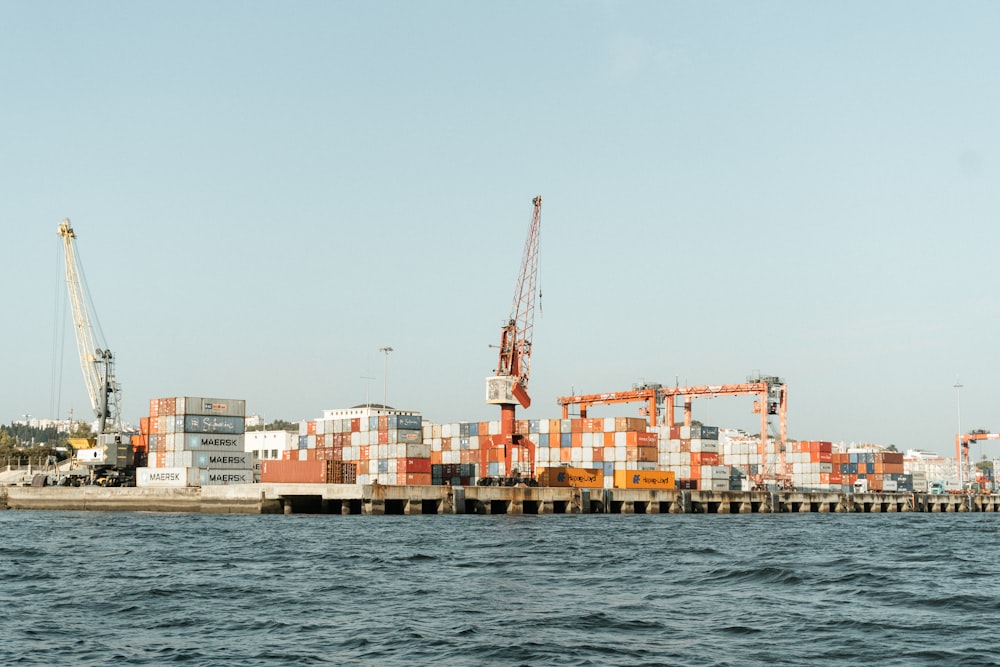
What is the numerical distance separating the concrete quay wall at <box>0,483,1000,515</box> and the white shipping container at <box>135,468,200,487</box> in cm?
247

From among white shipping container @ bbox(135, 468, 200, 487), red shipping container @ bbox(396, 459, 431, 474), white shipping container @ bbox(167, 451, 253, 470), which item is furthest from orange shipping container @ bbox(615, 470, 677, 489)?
white shipping container @ bbox(135, 468, 200, 487)

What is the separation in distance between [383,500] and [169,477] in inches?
959

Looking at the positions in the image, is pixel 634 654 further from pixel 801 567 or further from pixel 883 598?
pixel 801 567

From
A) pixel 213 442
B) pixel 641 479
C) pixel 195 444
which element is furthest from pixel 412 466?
pixel 641 479

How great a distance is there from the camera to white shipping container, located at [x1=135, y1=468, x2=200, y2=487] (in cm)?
9606

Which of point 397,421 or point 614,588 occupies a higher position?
point 397,421

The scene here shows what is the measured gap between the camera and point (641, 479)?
111938 mm

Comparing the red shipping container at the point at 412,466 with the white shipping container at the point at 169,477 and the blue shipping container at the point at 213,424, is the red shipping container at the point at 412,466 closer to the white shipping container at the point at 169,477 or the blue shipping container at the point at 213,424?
the blue shipping container at the point at 213,424

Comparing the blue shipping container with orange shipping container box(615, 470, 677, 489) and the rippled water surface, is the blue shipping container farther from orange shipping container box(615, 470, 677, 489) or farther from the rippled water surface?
the rippled water surface

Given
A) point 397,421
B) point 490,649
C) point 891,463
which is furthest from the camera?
point 891,463

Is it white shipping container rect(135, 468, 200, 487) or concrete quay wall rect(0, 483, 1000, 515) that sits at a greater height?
white shipping container rect(135, 468, 200, 487)

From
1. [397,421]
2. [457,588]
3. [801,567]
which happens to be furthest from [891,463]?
[457,588]

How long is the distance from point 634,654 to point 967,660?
6995 millimetres

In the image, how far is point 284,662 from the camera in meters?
21.2
